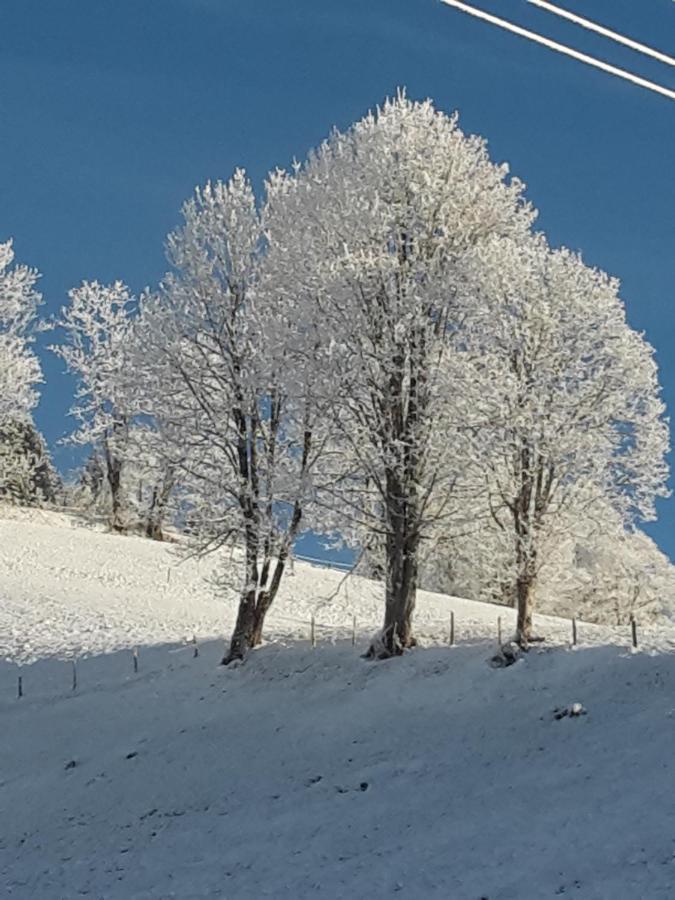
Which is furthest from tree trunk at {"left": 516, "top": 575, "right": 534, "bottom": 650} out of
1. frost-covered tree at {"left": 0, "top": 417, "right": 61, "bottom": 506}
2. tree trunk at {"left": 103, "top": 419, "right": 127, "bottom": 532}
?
Result: frost-covered tree at {"left": 0, "top": 417, "right": 61, "bottom": 506}

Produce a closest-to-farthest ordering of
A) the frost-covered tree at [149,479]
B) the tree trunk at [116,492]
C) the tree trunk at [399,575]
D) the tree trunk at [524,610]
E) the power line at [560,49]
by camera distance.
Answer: the power line at [560,49] < the tree trunk at [524,610] < the tree trunk at [399,575] < the frost-covered tree at [149,479] < the tree trunk at [116,492]

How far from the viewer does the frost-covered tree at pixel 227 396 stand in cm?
2302

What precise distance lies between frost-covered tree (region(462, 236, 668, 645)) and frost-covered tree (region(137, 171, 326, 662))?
505 cm

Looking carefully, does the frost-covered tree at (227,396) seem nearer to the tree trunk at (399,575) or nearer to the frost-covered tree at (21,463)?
the tree trunk at (399,575)

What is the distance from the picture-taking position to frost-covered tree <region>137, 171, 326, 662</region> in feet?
75.5

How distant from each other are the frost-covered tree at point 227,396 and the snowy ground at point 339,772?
3.08 meters

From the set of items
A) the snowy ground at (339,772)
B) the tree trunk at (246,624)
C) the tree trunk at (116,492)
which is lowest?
the snowy ground at (339,772)

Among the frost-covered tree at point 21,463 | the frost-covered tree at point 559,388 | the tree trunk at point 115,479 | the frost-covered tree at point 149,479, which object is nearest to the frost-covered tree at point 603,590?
the frost-covered tree at point 559,388

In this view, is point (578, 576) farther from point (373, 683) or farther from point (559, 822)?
point (559, 822)

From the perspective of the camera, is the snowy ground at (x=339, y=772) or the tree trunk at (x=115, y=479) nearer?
the snowy ground at (x=339, y=772)

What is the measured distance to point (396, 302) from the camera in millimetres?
20641

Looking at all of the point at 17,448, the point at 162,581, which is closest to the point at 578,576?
the point at 162,581

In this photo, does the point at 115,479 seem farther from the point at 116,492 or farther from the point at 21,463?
the point at 21,463

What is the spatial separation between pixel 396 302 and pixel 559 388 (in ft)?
14.9
